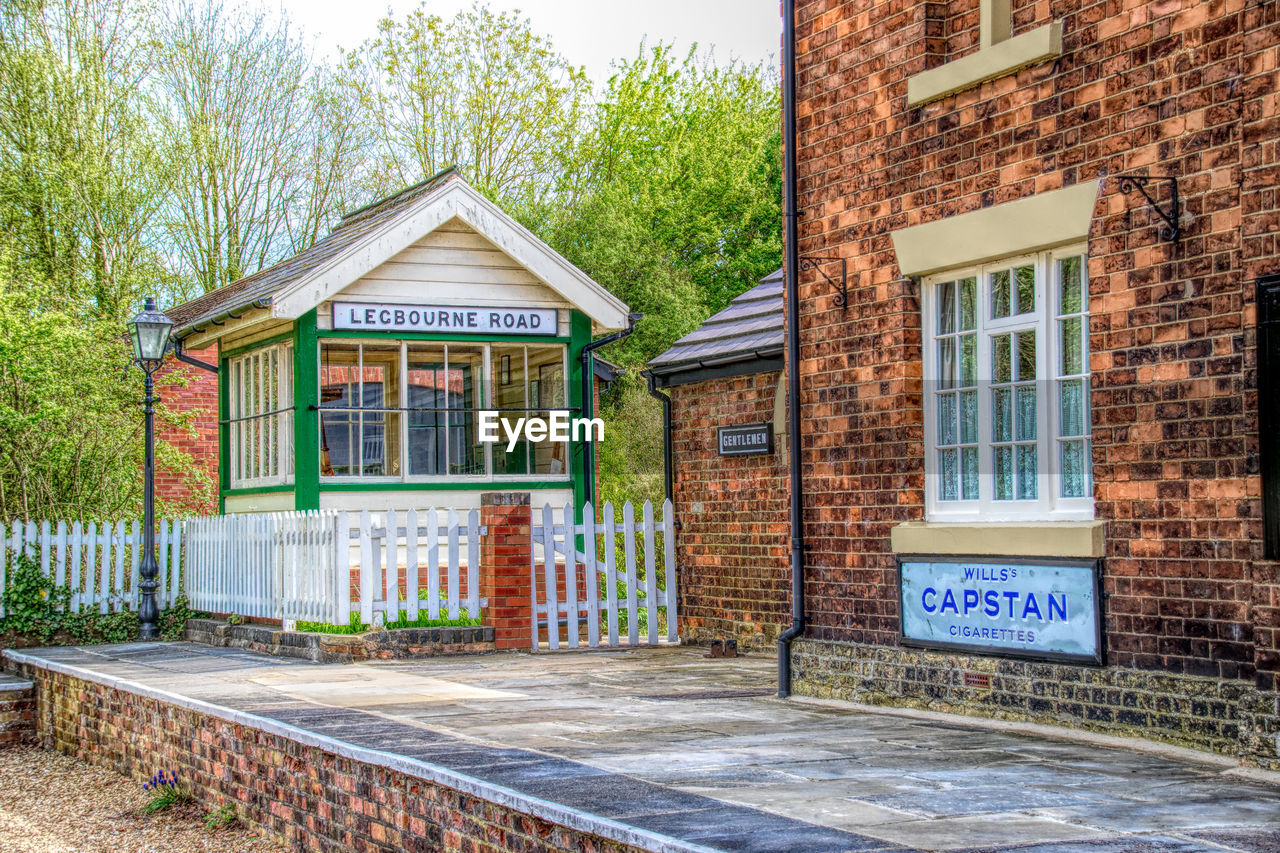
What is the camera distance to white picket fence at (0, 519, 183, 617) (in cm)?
1605

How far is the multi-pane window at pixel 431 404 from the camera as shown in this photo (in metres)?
15.6

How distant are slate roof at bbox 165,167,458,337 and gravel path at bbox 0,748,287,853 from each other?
5241 mm

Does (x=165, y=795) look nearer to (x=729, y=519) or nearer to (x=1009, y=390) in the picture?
(x=729, y=519)

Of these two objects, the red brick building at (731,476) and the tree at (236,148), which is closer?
the red brick building at (731,476)

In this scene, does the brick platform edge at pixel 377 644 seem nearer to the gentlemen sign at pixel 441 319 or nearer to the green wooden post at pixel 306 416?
the green wooden post at pixel 306 416

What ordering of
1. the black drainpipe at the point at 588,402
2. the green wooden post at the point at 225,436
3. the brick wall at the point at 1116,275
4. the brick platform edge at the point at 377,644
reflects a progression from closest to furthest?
the brick wall at the point at 1116,275 → the brick platform edge at the point at 377,644 → the black drainpipe at the point at 588,402 → the green wooden post at the point at 225,436

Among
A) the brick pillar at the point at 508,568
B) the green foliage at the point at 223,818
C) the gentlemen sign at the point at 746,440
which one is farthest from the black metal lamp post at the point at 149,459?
the green foliage at the point at 223,818

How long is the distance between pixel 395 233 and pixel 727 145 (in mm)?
23059

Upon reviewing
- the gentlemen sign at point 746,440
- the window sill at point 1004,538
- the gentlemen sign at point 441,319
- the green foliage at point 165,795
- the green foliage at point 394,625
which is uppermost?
the gentlemen sign at point 441,319

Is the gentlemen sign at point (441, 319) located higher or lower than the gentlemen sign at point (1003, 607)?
higher

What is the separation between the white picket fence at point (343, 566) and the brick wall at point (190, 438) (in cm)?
503

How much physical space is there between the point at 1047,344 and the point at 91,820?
7110 millimetres

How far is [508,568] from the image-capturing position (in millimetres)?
13320

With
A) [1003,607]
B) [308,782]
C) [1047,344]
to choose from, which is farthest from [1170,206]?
[308,782]
